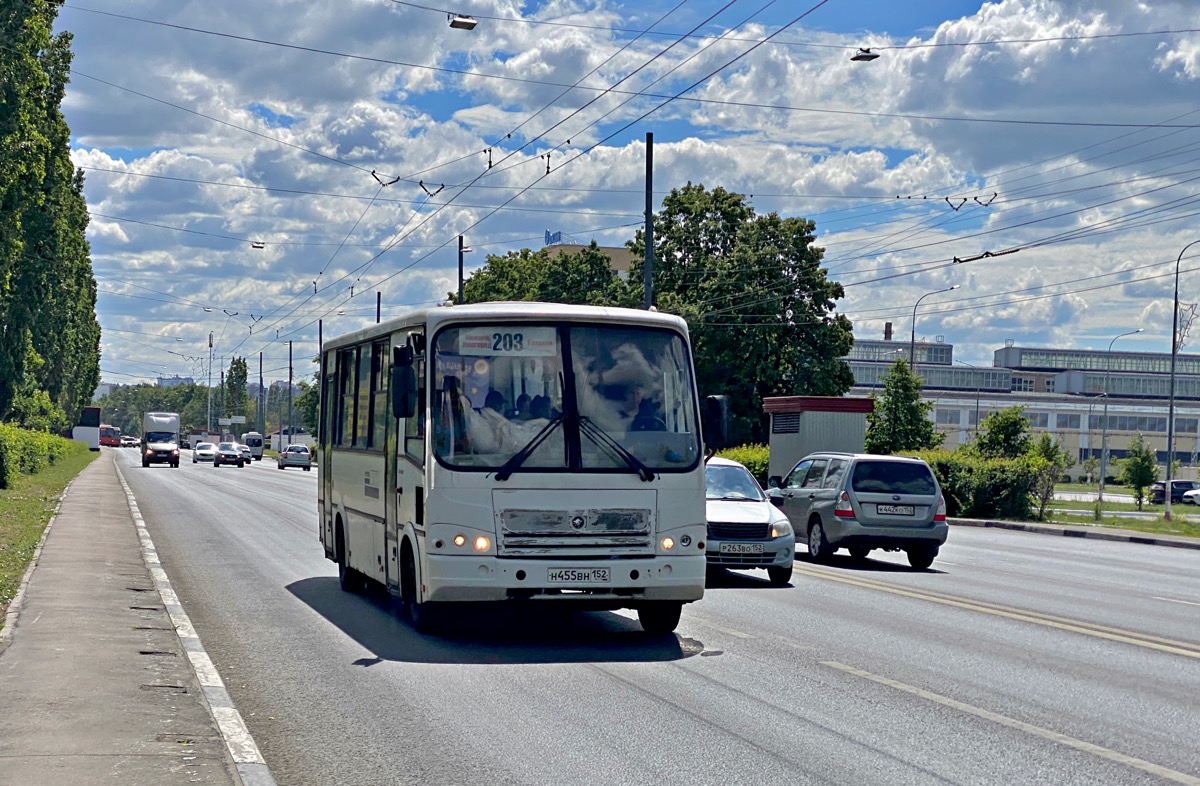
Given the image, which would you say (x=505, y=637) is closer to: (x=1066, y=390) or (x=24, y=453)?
(x=24, y=453)

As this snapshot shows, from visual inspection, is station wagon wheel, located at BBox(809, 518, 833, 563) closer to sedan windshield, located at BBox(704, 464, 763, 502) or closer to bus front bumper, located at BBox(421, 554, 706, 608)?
sedan windshield, located at BBox(704, 464, 763, 502)

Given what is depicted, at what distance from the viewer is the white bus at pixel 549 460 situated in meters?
10.8

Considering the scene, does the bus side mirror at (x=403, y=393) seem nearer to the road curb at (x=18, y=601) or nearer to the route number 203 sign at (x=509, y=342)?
the route number 203 sign at (x=509, y=342)

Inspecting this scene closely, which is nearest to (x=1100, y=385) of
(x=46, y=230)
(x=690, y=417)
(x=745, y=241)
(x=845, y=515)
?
(x=745, y=241)

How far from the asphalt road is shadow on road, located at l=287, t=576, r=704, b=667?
0.04m

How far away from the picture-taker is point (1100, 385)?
144625 millimetres

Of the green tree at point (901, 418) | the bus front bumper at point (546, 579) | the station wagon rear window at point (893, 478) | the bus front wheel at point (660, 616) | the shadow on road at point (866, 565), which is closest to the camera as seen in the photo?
the bus front bumper at point (546, 579)

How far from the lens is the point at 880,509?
1983cm

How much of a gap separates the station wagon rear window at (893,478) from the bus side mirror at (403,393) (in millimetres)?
10158

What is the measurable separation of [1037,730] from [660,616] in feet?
14.1

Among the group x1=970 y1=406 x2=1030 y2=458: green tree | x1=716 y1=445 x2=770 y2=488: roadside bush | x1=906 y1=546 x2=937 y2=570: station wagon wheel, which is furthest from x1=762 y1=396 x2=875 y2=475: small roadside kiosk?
x1=906 y1=546 x2=937 y2=570: station wagon wheel

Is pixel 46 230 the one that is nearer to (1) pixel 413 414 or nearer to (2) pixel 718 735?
(1) pixel 413 414

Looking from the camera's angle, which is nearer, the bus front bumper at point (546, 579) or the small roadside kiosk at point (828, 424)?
the bus front bumper at point (546, 579)

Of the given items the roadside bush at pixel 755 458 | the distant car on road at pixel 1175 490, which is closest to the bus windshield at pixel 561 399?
the roadside bush at pixel 755 458
